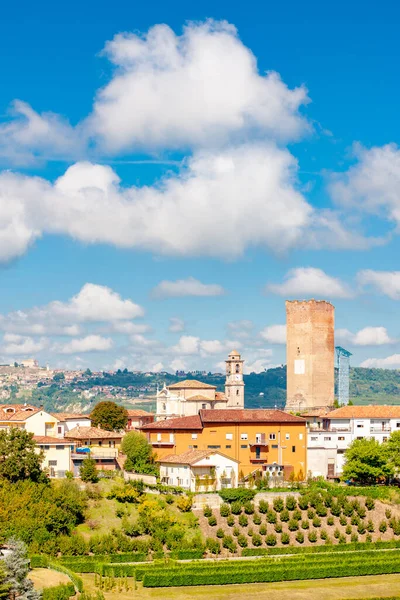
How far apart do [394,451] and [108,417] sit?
3215cm

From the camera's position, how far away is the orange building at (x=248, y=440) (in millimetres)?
87500

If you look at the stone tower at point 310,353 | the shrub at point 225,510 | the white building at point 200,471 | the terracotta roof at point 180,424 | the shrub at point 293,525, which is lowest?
the shrub at point 293,525

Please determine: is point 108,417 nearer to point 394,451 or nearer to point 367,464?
point 367,464

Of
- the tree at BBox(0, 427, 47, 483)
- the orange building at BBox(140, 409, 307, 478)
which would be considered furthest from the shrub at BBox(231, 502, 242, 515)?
the tree at BBox(0, 427, 47, 483)

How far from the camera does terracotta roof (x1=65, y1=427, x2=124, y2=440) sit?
8781 cm

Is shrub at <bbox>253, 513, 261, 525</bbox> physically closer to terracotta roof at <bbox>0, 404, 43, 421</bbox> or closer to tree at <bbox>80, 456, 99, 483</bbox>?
tree at <bbox>80, 456, 99, 483</bbox>

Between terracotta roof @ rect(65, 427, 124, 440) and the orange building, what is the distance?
14.8ft

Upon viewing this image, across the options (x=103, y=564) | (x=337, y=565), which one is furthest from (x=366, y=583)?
(x=103, y=564)

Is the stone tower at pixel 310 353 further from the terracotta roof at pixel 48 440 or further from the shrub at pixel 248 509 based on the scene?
the terracotta roof at pixel 48 440

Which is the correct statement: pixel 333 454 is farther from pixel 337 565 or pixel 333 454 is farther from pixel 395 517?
pixel 337 565

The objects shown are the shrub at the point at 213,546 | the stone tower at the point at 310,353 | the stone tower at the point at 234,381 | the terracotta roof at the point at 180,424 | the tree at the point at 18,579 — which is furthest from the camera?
the stone tower at the point at 234,381

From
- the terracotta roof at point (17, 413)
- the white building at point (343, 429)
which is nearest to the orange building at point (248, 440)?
the white building at point (343, 429)

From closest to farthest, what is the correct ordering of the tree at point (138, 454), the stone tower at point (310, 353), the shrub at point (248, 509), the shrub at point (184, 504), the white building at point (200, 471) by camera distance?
1. the shrub at point (184, 504)
2. the shrub at point (248, 509)
3. the white building at point (200, 471)
4. the tree at point (138, 454)
5. the stone tower at point (310, 353)

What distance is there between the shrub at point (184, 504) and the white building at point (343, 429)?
1908 centimetres
